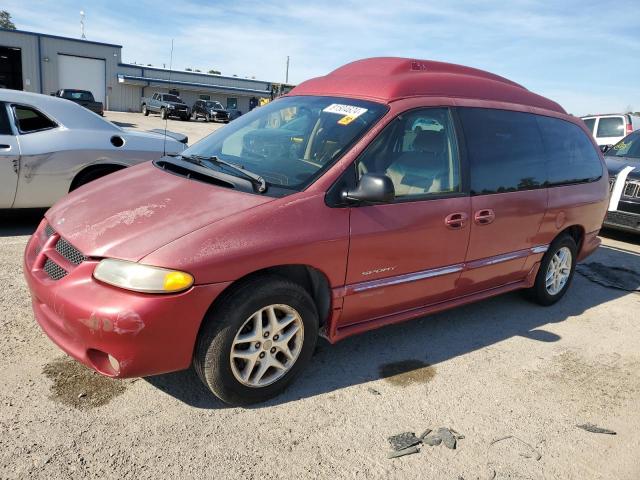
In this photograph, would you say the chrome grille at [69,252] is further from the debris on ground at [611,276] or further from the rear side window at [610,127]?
the rear side window at [610,127]

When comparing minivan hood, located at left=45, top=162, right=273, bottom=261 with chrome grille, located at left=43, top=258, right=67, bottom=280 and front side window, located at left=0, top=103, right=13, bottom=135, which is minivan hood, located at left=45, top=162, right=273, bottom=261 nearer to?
chrome grille, located at left=43, top=258, right=67, bottom=280

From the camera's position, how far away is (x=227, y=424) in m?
2.73

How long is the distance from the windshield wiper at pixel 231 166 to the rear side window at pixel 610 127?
50.4ft

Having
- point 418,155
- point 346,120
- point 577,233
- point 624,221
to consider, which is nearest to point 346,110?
point 346,120

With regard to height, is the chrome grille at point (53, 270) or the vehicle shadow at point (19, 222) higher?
the chrome grille at point (53, 270)

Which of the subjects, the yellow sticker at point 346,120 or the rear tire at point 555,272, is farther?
the rear tire at point 555,272

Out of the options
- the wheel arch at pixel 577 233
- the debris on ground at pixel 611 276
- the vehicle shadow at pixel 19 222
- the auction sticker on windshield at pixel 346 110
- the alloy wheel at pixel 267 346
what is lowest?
the vehicle shadow at pixel 19 222

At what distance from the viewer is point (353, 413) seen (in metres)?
2.93

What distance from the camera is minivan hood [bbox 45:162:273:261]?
2.56 meters

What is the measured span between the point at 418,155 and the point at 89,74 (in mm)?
45335

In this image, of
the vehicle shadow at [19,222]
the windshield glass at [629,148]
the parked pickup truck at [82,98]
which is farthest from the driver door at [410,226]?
the parked pickup truck at [82,98]

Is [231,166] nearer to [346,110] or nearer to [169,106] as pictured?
[346,110]

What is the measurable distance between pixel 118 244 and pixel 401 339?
87.8 inches

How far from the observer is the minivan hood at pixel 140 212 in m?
2.56
